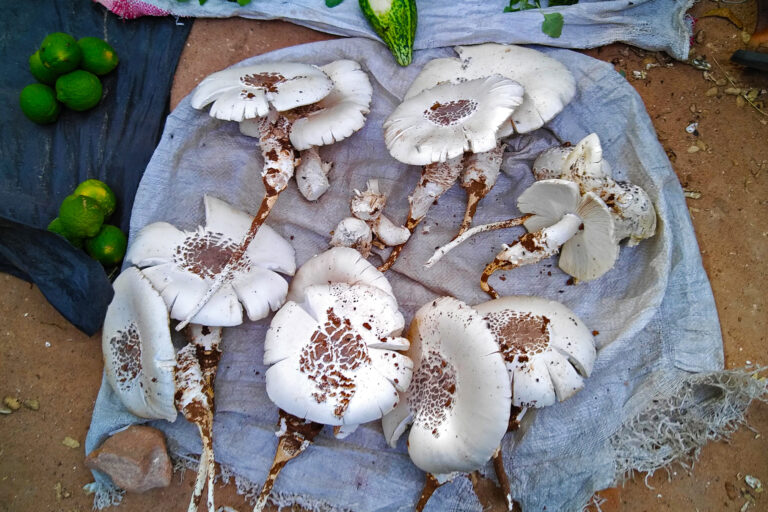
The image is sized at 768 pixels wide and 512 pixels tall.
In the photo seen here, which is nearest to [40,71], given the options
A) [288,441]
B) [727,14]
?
[288,441]

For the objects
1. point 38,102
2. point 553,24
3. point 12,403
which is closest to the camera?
point 12,403

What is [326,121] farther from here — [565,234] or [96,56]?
[96,56]

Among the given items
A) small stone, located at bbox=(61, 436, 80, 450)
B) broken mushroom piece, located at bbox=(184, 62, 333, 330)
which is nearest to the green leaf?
broken mushroom piece, located at bbox=(184, 62, 333, 330)

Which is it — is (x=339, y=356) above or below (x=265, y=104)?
below

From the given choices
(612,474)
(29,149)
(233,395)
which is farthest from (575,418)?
(29,149)

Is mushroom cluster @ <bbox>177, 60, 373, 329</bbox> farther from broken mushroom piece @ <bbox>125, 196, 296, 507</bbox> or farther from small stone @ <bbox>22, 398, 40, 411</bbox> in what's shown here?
small stone @ <bbox>22, 398, 40, 411</bbox>

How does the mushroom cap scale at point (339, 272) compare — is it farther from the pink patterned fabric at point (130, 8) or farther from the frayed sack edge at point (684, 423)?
the pink patterned fabric at point (130, 8)
